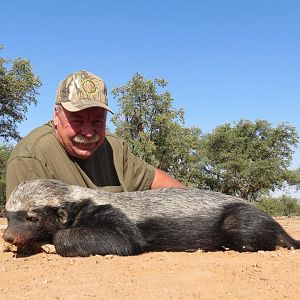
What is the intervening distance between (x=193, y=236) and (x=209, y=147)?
31.8 m

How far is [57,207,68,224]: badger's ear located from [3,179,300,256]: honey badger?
10 millimetres

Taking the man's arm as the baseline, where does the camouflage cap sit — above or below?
above

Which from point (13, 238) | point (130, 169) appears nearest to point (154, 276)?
point (13, 238)

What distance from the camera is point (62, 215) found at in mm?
5242

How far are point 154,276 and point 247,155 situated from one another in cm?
3224

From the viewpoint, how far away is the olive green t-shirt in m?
5.59

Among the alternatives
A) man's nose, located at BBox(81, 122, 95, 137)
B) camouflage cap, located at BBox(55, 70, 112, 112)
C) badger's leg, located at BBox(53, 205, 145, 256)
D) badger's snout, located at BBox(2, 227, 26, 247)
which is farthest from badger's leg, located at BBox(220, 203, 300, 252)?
badger's snout, located at BBox(2, 227, 26, 247)

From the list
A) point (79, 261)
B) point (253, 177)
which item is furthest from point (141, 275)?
point (253, 177)

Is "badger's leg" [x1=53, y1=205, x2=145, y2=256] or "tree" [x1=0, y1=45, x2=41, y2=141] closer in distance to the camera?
"badger's leg" [x1=53, y1=205, x2=145, y2=256]

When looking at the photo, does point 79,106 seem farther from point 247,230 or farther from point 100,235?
point 247,230

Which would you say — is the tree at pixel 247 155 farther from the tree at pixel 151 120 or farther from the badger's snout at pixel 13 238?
the badger's snout at pixel 13 238

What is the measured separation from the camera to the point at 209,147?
36906mm

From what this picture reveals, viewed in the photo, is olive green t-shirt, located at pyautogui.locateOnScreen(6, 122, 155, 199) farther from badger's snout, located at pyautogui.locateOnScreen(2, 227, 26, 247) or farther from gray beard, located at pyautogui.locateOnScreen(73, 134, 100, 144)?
badger's snout, located at pyautogui.locateOnScreen(2, 227, 26, 247)

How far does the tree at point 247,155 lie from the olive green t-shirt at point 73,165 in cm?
2801
